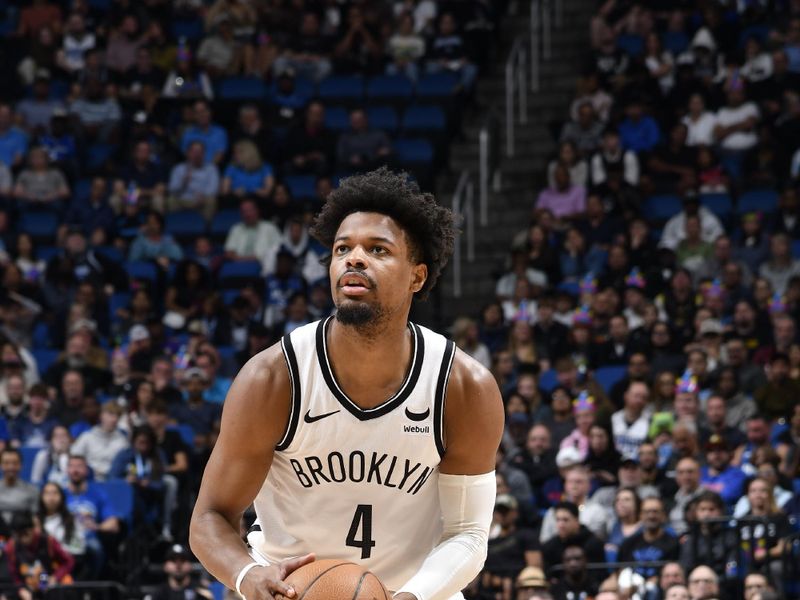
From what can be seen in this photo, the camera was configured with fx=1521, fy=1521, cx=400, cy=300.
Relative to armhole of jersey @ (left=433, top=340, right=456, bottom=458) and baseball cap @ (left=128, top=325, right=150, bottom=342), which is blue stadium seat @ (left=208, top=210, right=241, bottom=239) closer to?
baseball cap @ (left=128, top=325, right=150, bottom=342)

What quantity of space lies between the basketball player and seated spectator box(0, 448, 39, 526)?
7.62m

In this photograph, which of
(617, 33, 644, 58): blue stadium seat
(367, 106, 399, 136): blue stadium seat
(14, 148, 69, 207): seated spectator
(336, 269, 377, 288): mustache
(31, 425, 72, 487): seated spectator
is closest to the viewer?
(336, 269, 377, 288): mustache

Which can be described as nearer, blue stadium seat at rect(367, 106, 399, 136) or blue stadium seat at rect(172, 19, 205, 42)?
blue stadium seat at rect(367, 106, 399, 136)

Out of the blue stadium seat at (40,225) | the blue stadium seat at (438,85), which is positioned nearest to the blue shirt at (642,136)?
the blue stadium seat at (438,85)

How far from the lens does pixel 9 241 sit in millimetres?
16703

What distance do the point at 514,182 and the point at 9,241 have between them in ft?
18.7

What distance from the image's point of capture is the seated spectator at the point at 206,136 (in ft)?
56.6

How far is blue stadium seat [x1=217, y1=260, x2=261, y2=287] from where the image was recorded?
1577cm

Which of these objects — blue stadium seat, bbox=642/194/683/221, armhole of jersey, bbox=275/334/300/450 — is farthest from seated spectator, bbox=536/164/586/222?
armhole of jersey, bbox=275/334/300/450

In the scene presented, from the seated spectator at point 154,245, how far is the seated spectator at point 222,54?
2.86 meters

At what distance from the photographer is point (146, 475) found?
12.6 m

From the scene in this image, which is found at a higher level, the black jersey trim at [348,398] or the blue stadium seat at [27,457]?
the blue stadium seat at [27,457]

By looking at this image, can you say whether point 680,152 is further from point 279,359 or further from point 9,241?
point 279,359

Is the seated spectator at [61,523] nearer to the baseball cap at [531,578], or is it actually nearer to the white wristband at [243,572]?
the baseball cap at [531,578]
